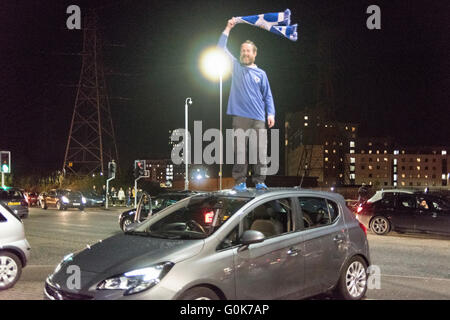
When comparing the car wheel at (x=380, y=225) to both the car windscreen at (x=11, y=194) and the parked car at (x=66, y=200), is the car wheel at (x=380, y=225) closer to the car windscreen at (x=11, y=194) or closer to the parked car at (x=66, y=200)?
the car windscreen at (x=11, y=194)

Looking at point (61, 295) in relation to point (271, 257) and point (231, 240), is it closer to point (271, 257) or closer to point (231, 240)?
point (231, 240)

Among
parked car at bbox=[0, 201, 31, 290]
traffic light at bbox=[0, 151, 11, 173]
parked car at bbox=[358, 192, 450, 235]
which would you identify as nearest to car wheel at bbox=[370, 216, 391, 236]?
parked car at bbox=[358, 192, 450, 235]

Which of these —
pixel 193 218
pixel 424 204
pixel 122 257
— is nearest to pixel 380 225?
pixel 424 204

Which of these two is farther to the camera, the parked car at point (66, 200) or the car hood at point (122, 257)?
the parked car at point (66, 200)

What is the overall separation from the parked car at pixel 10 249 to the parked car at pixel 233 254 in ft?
8.19

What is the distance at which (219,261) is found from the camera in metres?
5.02

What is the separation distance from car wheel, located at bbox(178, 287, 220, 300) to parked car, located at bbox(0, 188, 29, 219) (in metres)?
18.6

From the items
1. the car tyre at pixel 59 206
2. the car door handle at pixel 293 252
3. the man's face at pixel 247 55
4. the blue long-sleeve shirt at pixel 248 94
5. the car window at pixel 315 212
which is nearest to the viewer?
the car door handle at pixel 293 252

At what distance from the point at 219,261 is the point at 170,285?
0.62 m

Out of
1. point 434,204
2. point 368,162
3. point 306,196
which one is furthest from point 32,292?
point 368,162

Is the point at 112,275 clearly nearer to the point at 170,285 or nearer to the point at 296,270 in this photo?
the point at 170,285

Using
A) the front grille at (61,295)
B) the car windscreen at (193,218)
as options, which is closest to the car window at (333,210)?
the car windscreen at (193,218)

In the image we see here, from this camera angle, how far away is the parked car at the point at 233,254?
4.74m
